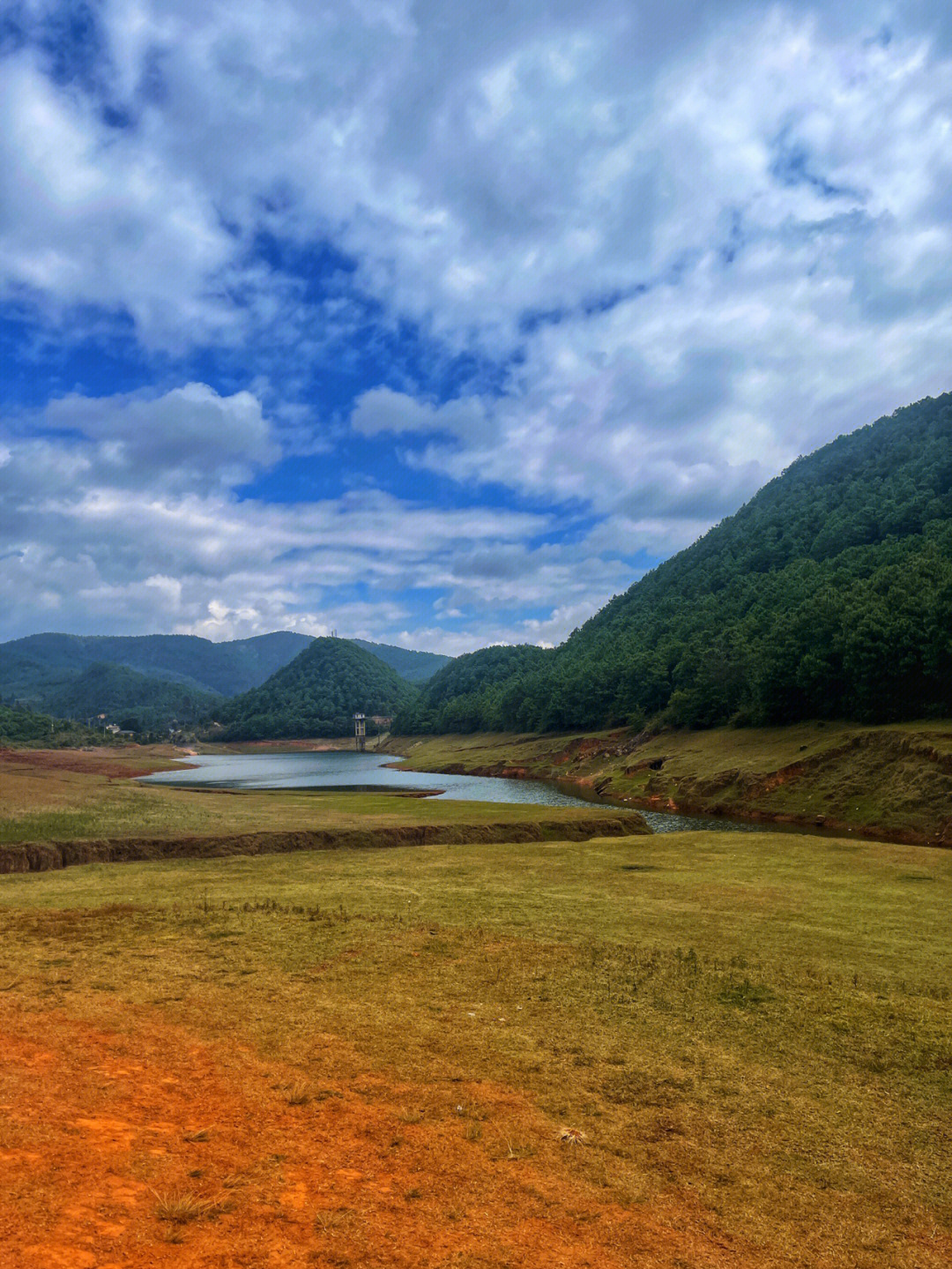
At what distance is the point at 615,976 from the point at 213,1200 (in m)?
7.42

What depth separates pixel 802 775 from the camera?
49062 mm

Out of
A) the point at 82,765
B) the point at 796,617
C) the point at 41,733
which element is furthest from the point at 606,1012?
the point at 41,733

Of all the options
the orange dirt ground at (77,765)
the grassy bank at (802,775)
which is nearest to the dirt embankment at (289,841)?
the grassy bank at (802,775)

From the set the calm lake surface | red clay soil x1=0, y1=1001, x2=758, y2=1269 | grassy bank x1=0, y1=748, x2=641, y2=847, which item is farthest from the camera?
the calm lake surface

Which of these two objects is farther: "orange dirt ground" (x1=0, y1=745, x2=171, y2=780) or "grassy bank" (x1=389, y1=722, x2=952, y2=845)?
"orange dirt ground" (x1=0, y1=745, x2=171, y2=780)

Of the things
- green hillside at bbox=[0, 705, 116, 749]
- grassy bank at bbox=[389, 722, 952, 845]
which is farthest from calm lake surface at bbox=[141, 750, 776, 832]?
green hillside at bbox=[0, 705, 116, 749]

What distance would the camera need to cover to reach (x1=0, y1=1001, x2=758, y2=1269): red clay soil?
5.52 m

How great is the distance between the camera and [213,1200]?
6082mm

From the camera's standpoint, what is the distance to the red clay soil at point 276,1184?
5.52 metres

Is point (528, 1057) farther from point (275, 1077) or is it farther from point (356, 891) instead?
point (356, 891)

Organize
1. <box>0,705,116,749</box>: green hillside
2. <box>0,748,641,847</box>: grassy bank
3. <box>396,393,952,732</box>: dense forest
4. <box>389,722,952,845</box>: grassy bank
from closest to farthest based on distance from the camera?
<box>0,748,641,847</box>: grassy bank
<box>389,722,952,845</box>: grassy bank
<box>396,393,952,732</box>: dense forest
<box>0,705,116,749</box>: green hillside

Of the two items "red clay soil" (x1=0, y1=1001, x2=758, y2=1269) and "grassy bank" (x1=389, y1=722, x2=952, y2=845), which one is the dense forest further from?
"red clay soil" (x1=0, y1=1001, x2=758, y2=1269)

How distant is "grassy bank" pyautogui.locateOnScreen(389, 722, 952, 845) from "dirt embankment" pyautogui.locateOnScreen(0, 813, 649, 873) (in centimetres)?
1563

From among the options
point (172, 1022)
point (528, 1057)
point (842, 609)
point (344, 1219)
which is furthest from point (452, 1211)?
point (842, 609)
